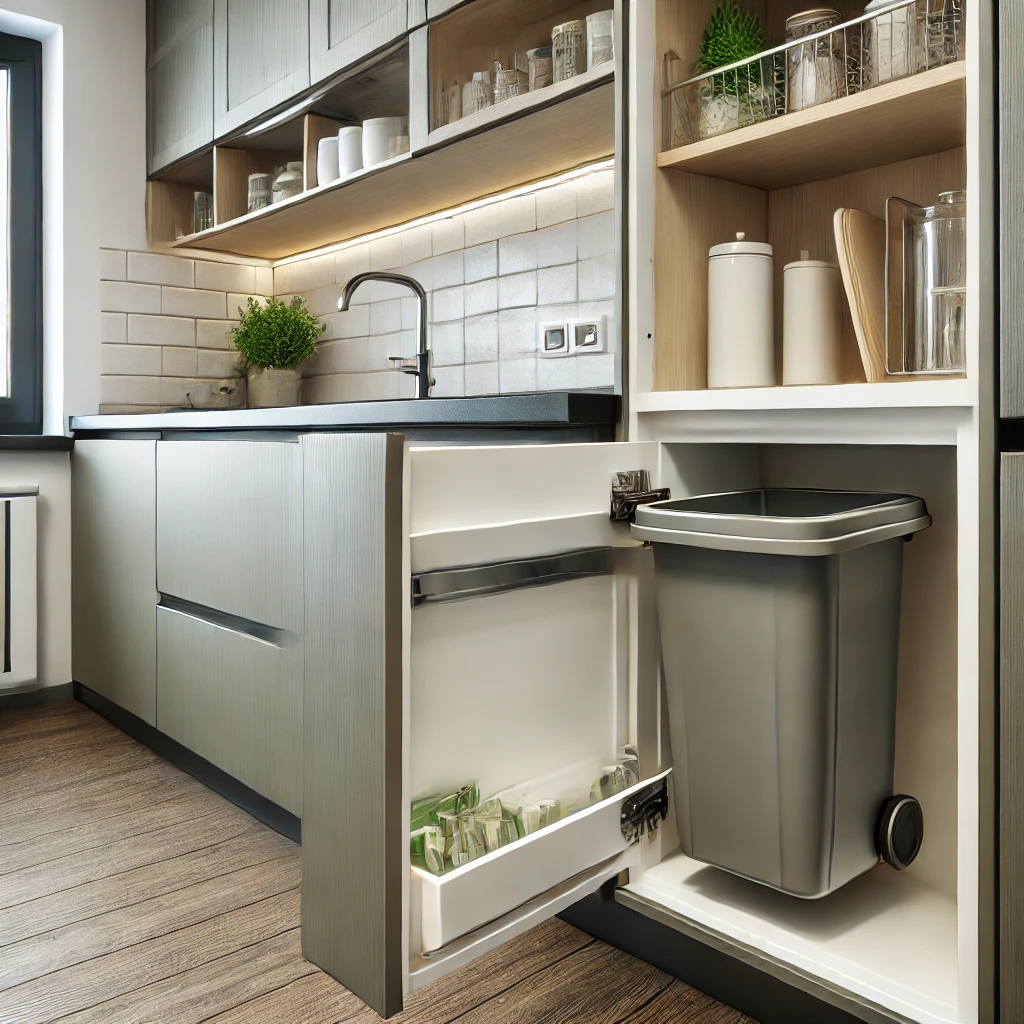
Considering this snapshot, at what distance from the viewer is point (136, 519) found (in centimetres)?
226

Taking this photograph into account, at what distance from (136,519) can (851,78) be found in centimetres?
185

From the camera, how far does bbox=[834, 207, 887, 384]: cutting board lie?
122cm

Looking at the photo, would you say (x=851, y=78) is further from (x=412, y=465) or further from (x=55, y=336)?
(x=55, y=336)

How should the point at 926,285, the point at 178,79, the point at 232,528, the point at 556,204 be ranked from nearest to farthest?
the point at 926,285
the point at 232,528
the point at 556,204
the point at 178,79

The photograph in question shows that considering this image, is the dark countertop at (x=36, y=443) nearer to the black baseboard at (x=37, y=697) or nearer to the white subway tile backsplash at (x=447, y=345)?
the black baseboard at (x=37, y=697)

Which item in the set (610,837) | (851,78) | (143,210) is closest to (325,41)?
(143,210)

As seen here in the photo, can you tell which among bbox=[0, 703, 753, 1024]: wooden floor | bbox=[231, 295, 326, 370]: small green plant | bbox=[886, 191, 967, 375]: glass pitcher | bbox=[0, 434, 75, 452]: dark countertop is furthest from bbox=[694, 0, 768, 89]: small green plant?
bbox=[0, 434, 75, 452]: dark countertop

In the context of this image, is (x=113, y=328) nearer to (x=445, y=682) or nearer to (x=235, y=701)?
(x=235, y=701)

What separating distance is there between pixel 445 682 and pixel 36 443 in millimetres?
2061

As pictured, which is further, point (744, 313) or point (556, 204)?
point (556, 204)

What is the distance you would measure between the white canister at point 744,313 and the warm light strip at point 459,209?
0.46 m

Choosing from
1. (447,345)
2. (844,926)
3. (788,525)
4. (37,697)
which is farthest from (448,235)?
(844,926)

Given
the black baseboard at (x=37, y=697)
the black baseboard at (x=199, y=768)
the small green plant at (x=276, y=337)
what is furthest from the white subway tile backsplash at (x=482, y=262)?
the black baseboard at (x=37, y=697)

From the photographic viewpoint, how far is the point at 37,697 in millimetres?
2672
